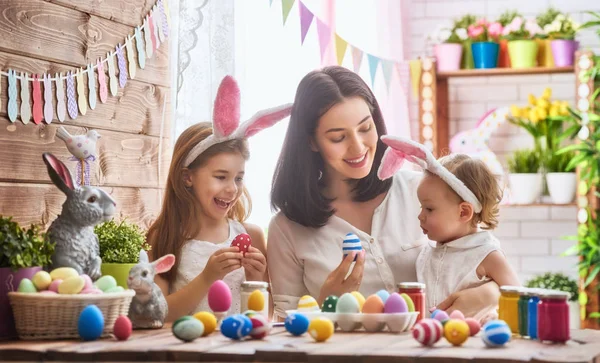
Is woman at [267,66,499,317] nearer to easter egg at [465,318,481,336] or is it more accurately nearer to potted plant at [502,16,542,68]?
easter egg at [465,318,481,336]

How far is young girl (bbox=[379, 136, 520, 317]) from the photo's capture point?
2.39 meters

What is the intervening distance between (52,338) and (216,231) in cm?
78

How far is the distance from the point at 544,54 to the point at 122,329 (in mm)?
3495

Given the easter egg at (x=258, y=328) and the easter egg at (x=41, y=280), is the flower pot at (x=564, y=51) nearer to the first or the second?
the easter egg at (x=258, y=328)

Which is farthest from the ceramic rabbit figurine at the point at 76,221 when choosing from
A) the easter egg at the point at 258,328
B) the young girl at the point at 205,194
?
the young girl at the point at 205,194

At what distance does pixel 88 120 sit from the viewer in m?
2.40

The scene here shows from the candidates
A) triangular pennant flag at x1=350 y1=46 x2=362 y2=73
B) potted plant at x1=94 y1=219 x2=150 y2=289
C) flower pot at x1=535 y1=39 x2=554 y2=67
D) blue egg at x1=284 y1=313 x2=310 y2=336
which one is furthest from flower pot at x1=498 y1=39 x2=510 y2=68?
blue egg at x1=284 y1=313 x2=310 y2=336

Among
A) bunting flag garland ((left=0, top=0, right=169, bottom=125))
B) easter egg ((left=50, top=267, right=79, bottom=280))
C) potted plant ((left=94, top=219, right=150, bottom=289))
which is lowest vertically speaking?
easter egg ((left=50, top=267, right=79, bottom=280))

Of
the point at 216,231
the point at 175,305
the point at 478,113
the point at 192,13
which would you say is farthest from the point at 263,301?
the point at 478,113

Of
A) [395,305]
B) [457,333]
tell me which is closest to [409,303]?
[395,305]

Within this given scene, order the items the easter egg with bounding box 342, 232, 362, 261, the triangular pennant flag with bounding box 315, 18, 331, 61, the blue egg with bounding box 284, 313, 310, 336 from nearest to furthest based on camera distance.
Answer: the blue egg with bounding box 284, 313, 310, 336 → the easter egg with bounding box 342, 232, 362, 261 → the triangular pennant flag with bounding box 315, 18, 331, 61

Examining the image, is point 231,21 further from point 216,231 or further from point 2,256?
point 2,256

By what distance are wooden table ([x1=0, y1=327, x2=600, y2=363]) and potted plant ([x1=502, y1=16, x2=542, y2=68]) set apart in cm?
306

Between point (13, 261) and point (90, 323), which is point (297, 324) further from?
point (13, 261)
